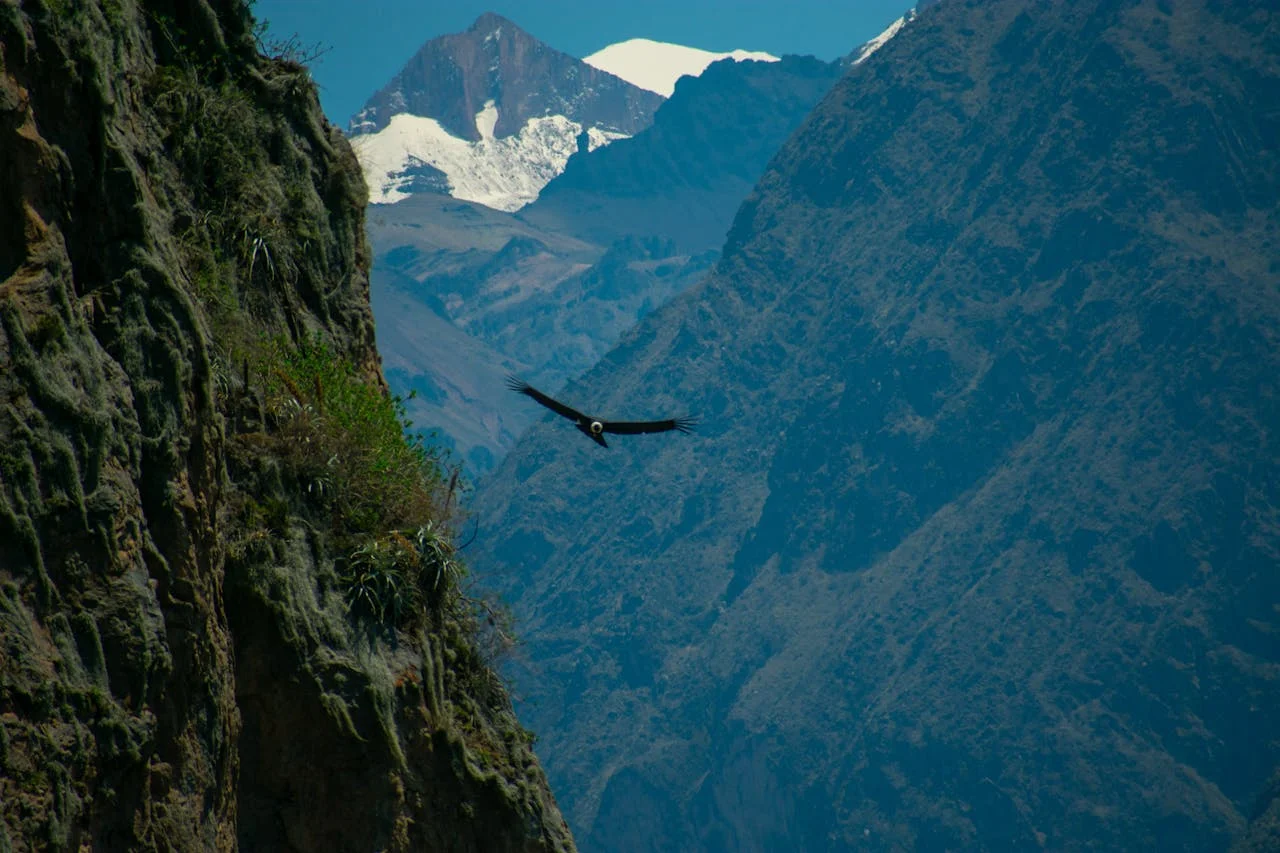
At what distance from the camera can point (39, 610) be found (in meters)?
11.6

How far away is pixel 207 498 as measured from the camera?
14406mm

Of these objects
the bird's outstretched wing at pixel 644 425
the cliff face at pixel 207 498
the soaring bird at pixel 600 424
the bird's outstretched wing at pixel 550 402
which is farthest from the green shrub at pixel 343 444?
the bird's outstretched wing at pixel 644 425

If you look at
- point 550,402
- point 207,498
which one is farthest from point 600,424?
point 207,498

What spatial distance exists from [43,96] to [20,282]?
6.26 feet

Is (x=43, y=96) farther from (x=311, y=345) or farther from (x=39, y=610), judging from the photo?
(x=311, y=345)

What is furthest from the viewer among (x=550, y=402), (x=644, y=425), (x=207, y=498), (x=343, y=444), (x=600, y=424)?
(x=644, y=425)

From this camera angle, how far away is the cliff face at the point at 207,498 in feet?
39.1

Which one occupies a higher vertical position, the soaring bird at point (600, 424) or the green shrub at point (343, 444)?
the soaring bird at point (600, 424)

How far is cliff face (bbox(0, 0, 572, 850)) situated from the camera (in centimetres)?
1192

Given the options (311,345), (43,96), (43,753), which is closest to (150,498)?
(43,753)

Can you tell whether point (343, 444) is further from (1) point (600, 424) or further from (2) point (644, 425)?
(2) point (644, 425)

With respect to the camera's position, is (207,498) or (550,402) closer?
(207,498)

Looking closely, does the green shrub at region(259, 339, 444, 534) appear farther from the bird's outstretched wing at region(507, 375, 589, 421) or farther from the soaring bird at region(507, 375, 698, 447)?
the soaring bird at region(507, 375, 698, 447)

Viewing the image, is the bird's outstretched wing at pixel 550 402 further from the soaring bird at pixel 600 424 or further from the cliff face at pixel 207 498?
the cliff face at pixel 207 498
